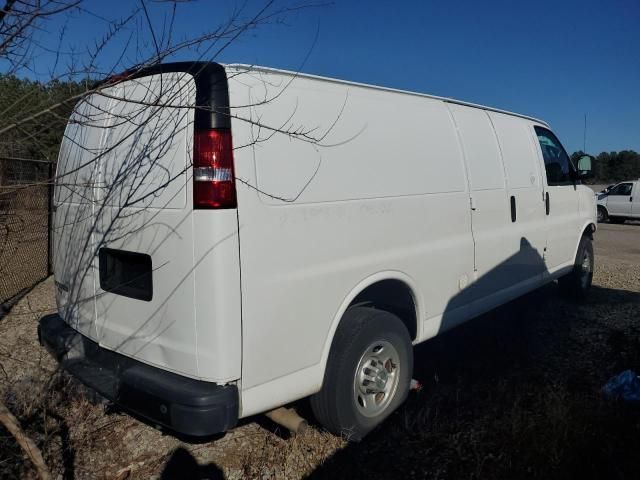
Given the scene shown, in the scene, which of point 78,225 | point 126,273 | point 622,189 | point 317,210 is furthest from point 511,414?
point 622,189

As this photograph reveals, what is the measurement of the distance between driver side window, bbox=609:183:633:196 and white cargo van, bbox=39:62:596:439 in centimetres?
1980

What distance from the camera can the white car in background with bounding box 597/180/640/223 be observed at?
2017 centimetres

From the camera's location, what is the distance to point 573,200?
598cm

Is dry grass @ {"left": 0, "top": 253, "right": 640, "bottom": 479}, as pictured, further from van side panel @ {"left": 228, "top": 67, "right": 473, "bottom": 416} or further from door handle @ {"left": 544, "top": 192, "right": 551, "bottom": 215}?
door handle @ {"left": 544, "top": 192, "right": 551, "bottom": 215}

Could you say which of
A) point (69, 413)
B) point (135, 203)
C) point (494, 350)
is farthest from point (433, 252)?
point (69, 413)

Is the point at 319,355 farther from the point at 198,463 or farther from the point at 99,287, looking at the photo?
the point at 99,287

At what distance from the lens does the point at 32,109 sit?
6.70 feet

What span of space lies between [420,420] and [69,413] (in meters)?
2.42

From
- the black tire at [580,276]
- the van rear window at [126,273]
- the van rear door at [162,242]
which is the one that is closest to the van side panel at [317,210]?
the van rear door at [162,242]

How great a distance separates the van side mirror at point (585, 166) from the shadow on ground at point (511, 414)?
1860 millimetres

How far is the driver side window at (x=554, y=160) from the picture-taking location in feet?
18.1

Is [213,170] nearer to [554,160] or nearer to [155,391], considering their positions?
[155,391]

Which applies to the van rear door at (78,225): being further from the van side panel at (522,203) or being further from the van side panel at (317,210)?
the van side panel at (522,203)

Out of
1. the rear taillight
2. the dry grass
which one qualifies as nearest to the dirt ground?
the dry grass
